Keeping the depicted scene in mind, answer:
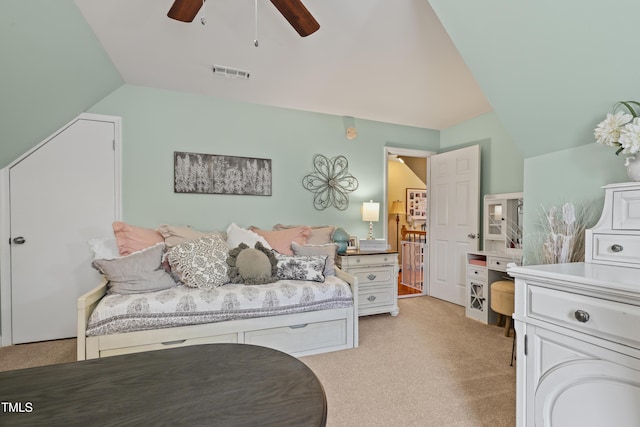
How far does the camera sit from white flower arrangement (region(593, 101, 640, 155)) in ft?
3.72

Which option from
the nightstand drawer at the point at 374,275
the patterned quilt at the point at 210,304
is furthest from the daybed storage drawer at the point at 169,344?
the nightstand drawer at the point at 374,275

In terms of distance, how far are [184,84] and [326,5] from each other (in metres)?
1.79

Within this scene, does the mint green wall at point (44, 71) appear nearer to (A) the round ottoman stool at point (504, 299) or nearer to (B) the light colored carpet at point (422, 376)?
(B) the light colored carpet at point (422, 376)

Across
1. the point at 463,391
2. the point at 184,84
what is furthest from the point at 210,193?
the point at 463,391

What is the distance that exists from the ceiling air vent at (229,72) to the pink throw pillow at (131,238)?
5.24ft

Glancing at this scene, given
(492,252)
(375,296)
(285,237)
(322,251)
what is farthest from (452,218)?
(285,237)

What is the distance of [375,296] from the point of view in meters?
3.44

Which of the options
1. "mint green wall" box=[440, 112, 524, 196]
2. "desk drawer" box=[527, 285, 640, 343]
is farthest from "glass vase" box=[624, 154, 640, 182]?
"mint green wall" box=[440, 112, 524, 196]

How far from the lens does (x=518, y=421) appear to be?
1.25 meters

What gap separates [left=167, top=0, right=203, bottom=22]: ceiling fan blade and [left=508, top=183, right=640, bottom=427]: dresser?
1.96 metres

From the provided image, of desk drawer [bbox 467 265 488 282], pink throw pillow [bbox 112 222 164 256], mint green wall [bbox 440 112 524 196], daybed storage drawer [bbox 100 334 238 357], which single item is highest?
mint green wall [bbox 440 112 524 196]

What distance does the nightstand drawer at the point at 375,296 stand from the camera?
338cm

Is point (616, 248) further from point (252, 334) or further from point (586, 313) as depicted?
point (252, 334)

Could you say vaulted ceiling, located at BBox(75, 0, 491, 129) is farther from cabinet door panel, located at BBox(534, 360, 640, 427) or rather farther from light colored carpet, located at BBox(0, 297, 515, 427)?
light colored carpet, located at BBox(0, 297, 515, 427)
